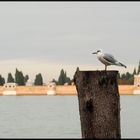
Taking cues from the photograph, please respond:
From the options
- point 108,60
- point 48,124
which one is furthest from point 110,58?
point 48,124

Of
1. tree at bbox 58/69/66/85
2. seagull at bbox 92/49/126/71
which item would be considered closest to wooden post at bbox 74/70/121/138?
seagull at bbox 92/49/126/71

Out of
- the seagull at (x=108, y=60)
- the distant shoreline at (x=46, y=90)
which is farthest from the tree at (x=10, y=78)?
the seagull at (x=108, y=60)

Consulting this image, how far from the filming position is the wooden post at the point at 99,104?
14.9 feet

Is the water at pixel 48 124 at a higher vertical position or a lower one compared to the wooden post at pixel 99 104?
lower

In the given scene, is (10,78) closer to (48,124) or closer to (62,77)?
(62,77)

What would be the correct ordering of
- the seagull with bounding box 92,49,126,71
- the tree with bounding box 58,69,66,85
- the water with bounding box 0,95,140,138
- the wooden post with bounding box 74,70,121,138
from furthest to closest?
1. the tree with bounding box 58,69,66,85
2. the water with bounding box 0,95,140,138
3. the seagull with bounding box 92,49,126,71
4. the wooden post with bounding box 74,70,121,138

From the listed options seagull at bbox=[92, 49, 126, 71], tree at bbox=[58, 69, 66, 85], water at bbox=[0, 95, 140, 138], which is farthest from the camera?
tree at bbox=[58, 69, 66, 85]

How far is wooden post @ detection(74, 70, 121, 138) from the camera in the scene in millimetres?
4527

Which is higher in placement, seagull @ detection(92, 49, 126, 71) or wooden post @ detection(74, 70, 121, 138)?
seagull @ detection(92, 49, 126, 71)

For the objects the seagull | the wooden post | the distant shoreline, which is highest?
the seagull

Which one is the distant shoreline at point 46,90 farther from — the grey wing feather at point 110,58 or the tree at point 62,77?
the grey wing feather at point 110,58

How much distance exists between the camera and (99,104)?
14.9ft

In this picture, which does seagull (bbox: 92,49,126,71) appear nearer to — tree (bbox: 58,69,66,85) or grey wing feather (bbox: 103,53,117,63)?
grey wing feather (bbox: 103,53,117,63)

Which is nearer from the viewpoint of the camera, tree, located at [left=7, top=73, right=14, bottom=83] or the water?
the water
